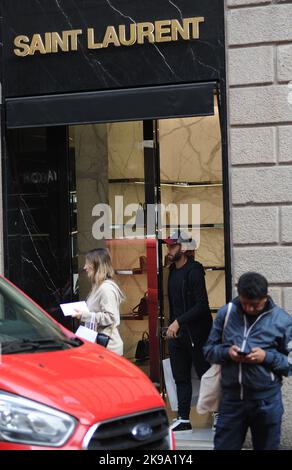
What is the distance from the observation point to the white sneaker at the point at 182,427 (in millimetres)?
8781

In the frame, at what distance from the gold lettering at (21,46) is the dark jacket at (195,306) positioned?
9.91 ft

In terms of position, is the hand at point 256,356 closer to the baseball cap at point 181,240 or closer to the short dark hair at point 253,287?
the short dark hair at point 253,287

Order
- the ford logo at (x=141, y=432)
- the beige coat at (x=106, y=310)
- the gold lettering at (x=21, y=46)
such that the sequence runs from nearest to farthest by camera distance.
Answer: the ford logo at (x=141, y=432) < the beige coat at (x=106, y=310) < the gold lettering at (x=21, y=46)

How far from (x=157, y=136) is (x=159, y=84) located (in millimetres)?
1068

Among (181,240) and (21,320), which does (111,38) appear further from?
(21,320)

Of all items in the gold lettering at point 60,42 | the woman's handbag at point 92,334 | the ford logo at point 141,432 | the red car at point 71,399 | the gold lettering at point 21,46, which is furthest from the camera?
the gold lettering at point 21,46

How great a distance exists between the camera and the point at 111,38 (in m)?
9.12

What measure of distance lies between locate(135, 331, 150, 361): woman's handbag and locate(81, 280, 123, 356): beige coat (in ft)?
6.22

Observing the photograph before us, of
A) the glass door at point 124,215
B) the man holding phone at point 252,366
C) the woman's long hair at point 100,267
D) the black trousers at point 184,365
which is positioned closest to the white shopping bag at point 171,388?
the black trousers at point 184,365

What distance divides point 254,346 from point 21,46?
17.2ft

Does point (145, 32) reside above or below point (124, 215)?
above

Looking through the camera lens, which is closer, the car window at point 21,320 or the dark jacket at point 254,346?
the dark jacket at point 254,346

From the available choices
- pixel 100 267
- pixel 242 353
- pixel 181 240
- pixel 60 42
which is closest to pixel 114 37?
pixel 60 42
